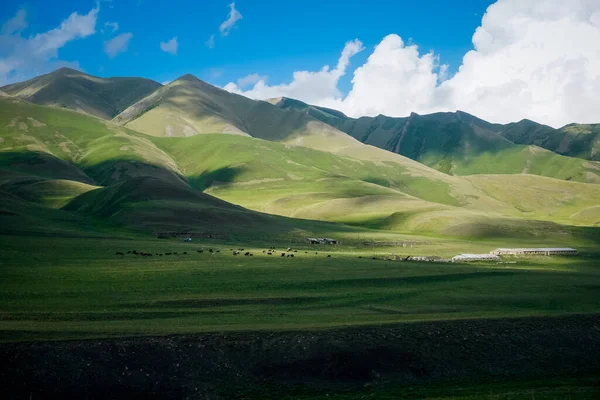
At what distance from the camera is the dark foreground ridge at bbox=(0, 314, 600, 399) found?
36750 millimetres

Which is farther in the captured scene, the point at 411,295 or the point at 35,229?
the point at 35,229

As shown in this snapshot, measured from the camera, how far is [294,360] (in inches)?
1646

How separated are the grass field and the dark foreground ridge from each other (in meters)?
2.82

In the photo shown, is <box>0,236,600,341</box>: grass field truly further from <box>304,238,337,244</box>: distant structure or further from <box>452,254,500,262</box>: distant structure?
<box>304,238,337,244</box>: distant structure

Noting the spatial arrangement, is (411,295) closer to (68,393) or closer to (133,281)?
(133,281)

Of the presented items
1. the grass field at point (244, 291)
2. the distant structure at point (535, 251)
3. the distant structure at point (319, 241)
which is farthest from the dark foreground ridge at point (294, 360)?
the distant structure at point (319, 241)

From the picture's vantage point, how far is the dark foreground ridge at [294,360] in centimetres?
3675

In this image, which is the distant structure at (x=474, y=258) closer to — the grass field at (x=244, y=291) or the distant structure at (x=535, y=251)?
the grass field at (x=244, y=291)

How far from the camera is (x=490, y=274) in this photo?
85.5 metres

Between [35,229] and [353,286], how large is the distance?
8458 cm

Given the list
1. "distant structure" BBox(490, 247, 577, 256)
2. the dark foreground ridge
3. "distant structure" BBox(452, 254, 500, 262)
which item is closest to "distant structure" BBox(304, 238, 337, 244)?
"distant structure" BBox(490, 247, 577, 256)

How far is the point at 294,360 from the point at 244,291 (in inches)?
966

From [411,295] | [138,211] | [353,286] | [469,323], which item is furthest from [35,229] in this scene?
[469,323]

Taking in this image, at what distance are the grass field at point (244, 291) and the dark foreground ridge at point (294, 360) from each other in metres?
2.82
